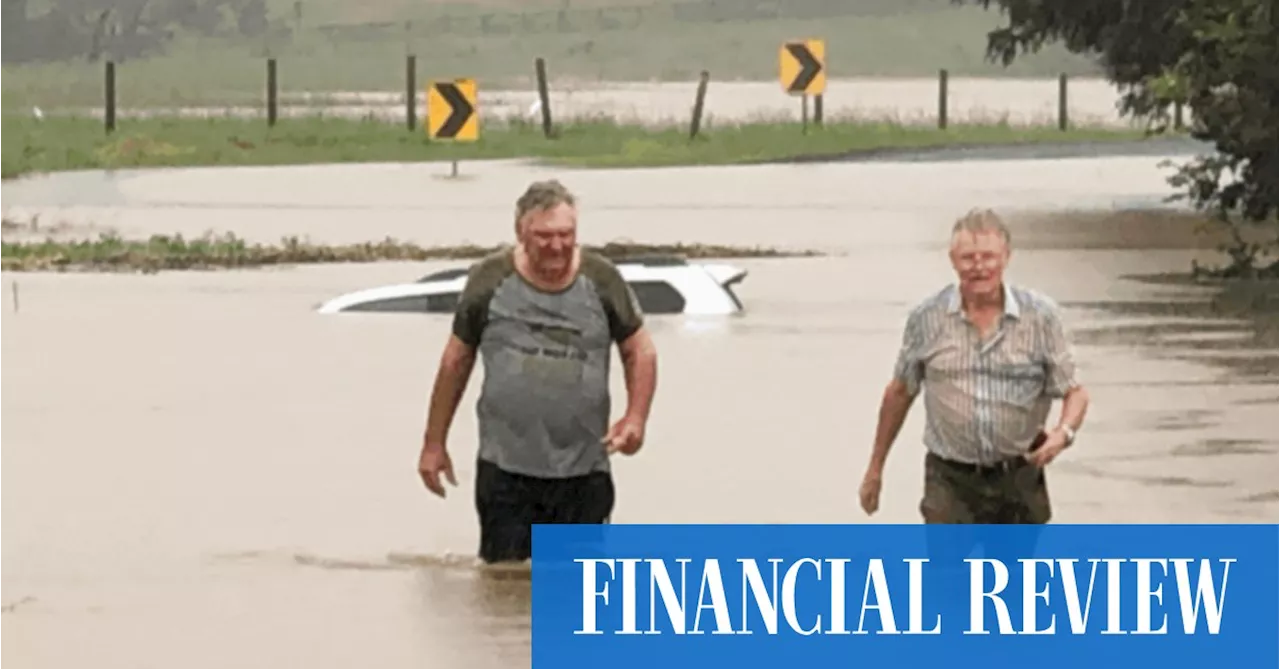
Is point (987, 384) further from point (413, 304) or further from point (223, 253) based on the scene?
point (223, 253)

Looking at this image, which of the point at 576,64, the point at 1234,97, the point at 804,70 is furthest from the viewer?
the point at 576,64

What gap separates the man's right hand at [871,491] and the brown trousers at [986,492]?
0.16 m

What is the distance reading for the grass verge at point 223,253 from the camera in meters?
30.9

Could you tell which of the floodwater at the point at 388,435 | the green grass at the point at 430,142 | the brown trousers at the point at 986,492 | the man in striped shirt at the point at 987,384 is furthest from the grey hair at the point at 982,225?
the green grass at the point at 430,142

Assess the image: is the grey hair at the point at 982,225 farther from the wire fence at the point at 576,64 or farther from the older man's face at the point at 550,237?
the wire fence at the point at 576,64

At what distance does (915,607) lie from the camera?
11.9 meters

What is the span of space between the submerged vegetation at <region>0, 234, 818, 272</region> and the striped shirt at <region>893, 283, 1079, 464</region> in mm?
19146

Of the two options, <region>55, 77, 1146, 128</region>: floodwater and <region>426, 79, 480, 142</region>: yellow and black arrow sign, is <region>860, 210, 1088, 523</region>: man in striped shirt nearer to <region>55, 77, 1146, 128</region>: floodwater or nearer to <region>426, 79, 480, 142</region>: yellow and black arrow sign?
<region>426, 79, 480, 142</region>: yellow and black arrow sign

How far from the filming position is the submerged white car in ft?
85.3

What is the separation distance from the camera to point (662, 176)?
46219mm

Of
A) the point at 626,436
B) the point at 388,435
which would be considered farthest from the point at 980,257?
the point at 388,435

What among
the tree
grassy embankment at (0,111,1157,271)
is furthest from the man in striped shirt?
grassy embankment at (0,111,1157,271)

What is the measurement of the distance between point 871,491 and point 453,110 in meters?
32.9

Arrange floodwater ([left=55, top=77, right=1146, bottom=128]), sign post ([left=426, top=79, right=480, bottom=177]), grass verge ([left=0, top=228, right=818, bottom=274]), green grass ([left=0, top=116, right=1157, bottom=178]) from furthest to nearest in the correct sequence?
floodwater ([left=55, top=77, right=1146, bottom=128]) < green grass ([left=0, top=116, right=1157, bottom=178]) < sign post ([left=426, top=79, right=480, bottom=177]) < grass verge ([left=0, top=228, right=818, bottom=274])
